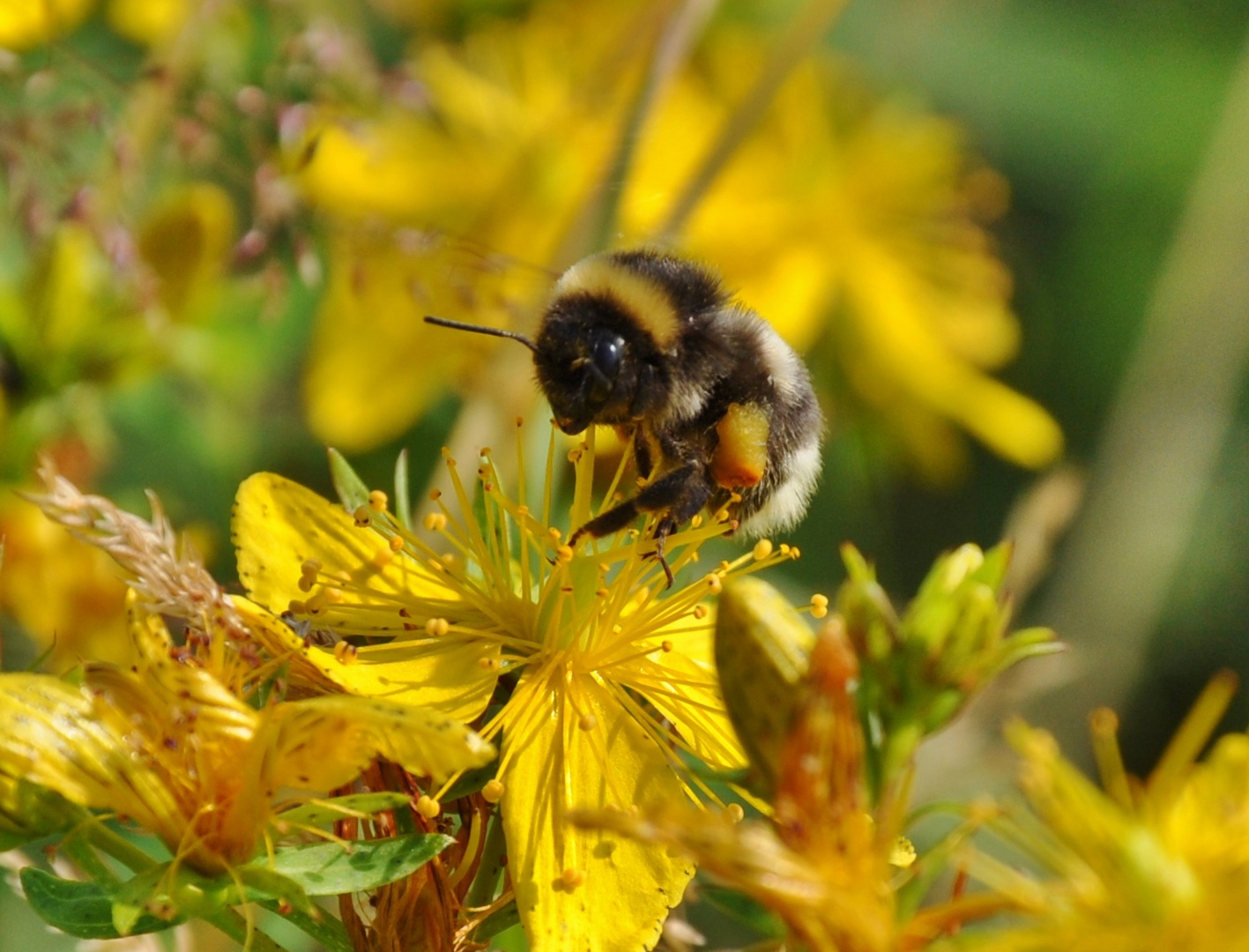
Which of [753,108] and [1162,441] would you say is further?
[1162,441]

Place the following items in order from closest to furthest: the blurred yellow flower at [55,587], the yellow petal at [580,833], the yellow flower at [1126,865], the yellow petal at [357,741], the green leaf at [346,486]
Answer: the yellow flower at [1126,865] → the yellow petal at [357,741] → the yellow petal at [580,833] → the green leaf at [346,486] → the blurred yellow flower at [55,587]

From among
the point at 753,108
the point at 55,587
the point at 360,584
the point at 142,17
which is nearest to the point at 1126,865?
the point at 360,584

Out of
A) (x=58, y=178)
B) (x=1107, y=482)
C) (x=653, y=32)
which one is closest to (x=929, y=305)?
(x=1107, y=482)

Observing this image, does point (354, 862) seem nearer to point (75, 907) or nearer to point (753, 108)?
point (75, 907)

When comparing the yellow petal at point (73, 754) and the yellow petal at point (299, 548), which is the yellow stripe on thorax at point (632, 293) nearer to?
the yellow petal at point (299, 548)

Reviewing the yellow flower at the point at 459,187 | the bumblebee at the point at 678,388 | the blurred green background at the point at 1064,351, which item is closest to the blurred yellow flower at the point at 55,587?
the blurred green background at the point at 1064,351

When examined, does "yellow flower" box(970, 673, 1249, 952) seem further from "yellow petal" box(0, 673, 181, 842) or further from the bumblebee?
"yellow petal" box(0, 673, 181, 842)
